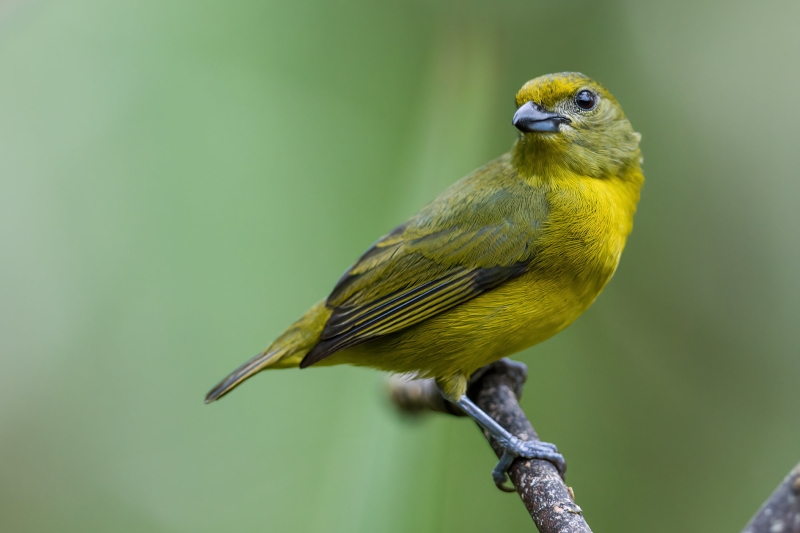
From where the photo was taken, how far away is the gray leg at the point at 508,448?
2494mm

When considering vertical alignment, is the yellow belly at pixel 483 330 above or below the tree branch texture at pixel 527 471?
above

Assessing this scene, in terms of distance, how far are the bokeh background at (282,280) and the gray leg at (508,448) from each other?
140mm

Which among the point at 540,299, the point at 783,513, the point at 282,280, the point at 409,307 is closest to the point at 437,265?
the point at 409,307

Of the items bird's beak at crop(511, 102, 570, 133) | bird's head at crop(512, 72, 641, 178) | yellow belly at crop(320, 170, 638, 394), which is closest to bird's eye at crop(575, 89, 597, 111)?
bird's head at crop(512, 72, 641, 178)

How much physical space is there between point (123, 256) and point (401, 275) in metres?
1.08

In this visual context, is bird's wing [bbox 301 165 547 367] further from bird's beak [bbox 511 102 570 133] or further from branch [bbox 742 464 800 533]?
branch [bbox 742 464 800 533]

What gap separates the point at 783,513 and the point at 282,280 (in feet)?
Result: 6.38

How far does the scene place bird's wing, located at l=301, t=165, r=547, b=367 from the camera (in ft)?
8.77

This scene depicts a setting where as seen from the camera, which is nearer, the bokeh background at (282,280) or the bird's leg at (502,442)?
the bird's leg at (502,442)

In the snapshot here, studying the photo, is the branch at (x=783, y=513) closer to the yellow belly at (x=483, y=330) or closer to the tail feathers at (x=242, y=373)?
the yellow belly at (x=483, y=330)

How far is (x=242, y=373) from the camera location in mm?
2729

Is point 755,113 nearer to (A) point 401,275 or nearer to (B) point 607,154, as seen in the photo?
(B) point 607,154

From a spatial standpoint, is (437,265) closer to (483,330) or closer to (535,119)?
(483,330)

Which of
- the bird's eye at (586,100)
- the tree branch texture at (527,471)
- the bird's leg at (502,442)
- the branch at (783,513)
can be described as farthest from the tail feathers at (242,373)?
the branch at (783,513)
